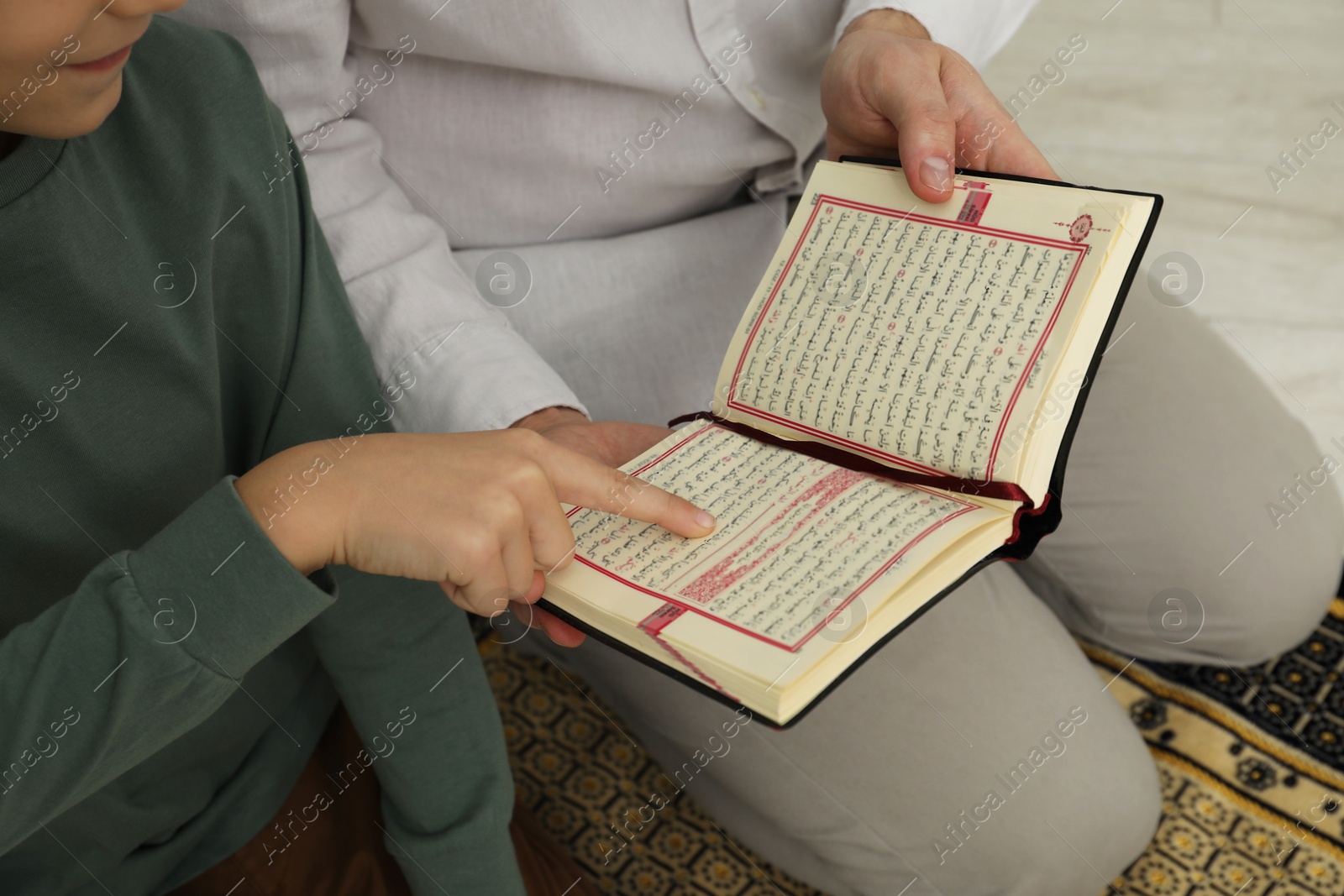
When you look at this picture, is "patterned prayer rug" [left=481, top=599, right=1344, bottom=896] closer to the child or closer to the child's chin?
the child

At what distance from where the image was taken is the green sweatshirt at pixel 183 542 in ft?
1.56

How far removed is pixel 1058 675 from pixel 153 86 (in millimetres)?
813

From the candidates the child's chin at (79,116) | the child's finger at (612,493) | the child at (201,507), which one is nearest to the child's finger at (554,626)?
the child at (201,507)

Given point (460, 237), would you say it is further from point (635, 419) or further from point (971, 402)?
point (971, 402)

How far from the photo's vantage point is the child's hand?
20.0 inches

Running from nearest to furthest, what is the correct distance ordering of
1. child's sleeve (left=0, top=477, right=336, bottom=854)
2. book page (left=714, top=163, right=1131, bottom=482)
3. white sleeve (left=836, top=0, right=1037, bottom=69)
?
child's sleeve (left=0, top=477, right=336, bottom=854), book page (left=714, top=163, right=1131, bottom=482), white sleeve (left=836, top=0, right=1037, bottom=69)

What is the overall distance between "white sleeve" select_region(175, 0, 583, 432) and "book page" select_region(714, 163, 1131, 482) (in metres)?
0.19

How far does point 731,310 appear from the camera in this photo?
0.98 metres

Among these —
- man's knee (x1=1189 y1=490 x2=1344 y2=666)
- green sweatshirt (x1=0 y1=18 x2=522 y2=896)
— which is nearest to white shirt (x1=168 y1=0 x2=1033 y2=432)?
green sweatshirt (x1=0 y1=18 x2=522 y2=896)

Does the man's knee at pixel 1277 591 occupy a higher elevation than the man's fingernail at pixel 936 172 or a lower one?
lower

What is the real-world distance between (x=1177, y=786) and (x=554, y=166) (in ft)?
2.85

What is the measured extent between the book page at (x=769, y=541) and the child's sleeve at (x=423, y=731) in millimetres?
183

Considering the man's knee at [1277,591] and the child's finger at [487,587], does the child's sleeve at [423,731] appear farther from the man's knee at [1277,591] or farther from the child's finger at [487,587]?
the man's knee at [1277,591]

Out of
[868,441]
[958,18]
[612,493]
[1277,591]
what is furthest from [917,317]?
[1277,591]
